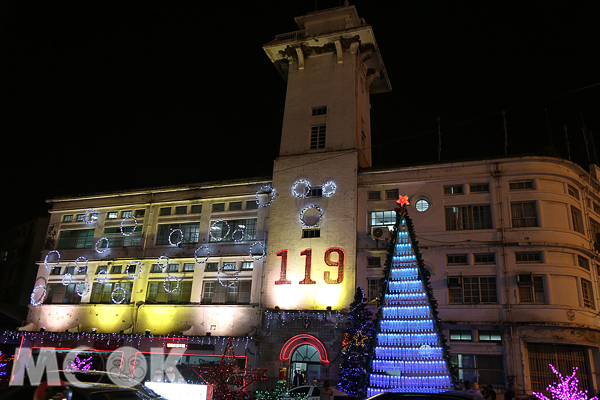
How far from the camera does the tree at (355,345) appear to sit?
23109 millimetres

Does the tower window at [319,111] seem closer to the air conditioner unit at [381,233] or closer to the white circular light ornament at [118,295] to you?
the air conditioner unit at [381,233]

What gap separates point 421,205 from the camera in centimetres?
2880

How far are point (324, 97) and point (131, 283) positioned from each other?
762 inches

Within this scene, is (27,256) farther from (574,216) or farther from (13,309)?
(574,216)

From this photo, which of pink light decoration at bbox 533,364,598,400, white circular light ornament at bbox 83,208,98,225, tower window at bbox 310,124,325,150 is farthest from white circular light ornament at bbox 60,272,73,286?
pink light decoration at bbox 533,364,598,400

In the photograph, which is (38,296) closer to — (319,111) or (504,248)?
(319,111)

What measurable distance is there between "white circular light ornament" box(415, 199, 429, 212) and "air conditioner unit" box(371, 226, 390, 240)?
2436 millimetres

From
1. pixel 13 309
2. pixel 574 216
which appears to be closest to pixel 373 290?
pixel 574 216

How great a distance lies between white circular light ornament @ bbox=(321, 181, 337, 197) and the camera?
3052 centimetres

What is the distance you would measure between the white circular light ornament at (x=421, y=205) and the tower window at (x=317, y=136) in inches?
304

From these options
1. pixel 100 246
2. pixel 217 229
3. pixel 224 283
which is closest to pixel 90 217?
pixel 100 246

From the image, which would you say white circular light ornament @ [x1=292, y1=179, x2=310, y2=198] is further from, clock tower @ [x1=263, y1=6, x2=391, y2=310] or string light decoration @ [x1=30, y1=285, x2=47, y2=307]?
string light decoration @ [x1=30, y1=285, x2=47, y2=307]

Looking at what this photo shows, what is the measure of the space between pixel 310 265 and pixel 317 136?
9261mm

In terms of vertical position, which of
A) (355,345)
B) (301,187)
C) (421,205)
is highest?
(301,187)
